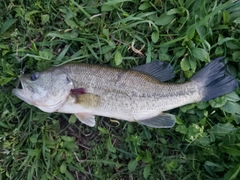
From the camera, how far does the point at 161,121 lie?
→ 339 centimetres

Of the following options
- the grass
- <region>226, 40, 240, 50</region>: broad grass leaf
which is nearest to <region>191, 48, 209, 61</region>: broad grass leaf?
the grass

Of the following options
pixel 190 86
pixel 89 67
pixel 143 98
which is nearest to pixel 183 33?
pixel 190 86

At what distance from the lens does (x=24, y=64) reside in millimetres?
3770

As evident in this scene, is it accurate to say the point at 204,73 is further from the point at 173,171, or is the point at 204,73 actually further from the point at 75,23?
the point at 75,23

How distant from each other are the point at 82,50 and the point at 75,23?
1.09ft

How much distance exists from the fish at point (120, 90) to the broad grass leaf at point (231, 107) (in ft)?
0.53

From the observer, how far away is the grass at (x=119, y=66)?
3475 millimetres

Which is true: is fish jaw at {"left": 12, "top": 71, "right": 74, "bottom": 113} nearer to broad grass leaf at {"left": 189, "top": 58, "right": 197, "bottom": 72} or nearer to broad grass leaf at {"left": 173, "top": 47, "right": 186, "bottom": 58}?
broad grass leaf at {"left": 173, "top": 47, "right": 186, "bottom": 58}

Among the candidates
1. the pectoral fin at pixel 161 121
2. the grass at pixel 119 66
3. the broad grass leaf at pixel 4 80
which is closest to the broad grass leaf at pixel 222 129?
the grass at pixel 119 66

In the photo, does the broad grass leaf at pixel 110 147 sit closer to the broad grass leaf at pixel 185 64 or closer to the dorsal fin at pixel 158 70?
the dorsal fin at pixel 158 70

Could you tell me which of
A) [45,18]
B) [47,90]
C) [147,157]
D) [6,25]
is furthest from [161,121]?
[6,25]

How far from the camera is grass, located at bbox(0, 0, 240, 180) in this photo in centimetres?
347

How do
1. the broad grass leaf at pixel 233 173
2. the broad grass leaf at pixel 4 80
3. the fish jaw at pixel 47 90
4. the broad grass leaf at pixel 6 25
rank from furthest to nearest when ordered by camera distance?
the broad grass leaf at pixel 6 25 → the broad grass leaf at pixel 4 80 → the fish jaw at pixel 47 90 → the broad grass leaf at pixel 233 173

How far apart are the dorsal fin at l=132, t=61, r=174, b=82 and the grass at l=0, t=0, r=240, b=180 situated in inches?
5.3
